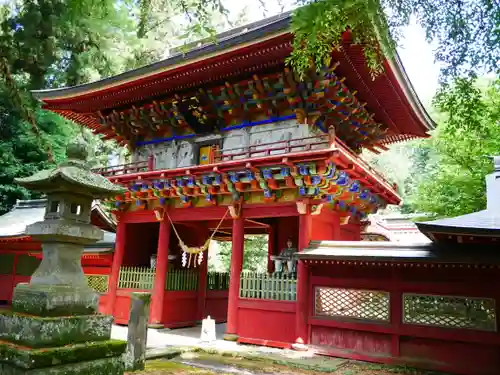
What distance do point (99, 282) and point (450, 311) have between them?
427 inches

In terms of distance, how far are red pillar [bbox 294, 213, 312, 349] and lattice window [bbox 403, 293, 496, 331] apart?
7.13 ft

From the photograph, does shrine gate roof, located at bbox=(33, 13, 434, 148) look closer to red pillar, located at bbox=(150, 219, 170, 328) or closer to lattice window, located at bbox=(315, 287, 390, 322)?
red pillar, located at bbox=(150, 219, 170, 328)

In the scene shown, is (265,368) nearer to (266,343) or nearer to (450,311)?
(266,343)

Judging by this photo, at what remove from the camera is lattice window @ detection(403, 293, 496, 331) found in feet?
25.3

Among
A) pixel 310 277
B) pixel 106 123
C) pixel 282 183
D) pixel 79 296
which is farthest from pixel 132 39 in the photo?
pixel 79 296

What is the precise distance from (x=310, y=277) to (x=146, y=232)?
734 cm

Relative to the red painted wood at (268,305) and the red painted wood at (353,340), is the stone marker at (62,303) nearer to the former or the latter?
the red painted wood at (268,305)

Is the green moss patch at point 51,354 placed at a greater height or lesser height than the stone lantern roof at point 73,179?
lesser

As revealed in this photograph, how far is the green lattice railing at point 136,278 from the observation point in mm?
12680

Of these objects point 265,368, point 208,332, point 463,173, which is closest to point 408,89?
point 463,173

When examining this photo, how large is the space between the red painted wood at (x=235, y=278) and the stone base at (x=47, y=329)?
17.2 ft

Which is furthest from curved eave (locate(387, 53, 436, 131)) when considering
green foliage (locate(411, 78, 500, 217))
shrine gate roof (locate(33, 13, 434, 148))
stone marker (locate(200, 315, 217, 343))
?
stone marker (locate(200, 315, 217, 343))

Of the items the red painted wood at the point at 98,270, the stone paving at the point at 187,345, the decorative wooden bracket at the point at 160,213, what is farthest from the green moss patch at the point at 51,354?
the red painted wood at the point at 98,270

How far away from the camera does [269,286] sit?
402 inches
